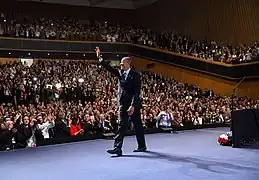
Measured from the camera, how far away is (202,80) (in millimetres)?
20375

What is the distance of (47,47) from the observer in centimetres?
2086

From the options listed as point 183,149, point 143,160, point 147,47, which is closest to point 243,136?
point 183,149

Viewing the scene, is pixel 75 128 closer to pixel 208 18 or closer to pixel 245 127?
pixel 245 127

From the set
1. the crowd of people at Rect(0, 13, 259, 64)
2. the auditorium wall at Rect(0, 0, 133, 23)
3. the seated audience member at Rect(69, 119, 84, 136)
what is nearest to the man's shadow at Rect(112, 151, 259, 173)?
the seated audience member at Rect(69, 119, 84, 136)

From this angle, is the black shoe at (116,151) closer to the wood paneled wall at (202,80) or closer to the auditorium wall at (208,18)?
the wood paneled wall at (202,80)

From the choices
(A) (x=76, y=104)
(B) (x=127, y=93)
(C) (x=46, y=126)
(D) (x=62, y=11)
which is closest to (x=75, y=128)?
(C) (x=46, y=126)

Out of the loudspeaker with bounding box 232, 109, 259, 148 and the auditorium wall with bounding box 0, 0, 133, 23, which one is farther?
the auditorium wall with bounding box 0, 0, 133, 23

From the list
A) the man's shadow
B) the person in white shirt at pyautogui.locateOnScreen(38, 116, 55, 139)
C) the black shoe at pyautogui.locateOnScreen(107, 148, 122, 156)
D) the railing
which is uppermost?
the railing

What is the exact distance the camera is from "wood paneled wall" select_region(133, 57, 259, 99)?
18828mm

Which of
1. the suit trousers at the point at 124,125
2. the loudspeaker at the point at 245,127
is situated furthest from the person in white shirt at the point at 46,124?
the loudspeaker at the point at 245,127

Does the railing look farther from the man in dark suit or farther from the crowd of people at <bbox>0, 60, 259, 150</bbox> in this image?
the man in dark suit

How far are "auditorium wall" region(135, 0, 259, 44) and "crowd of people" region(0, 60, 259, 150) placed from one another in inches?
162

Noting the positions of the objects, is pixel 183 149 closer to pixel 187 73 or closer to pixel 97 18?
pixel 187 73

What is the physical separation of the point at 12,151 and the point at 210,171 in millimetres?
3684
